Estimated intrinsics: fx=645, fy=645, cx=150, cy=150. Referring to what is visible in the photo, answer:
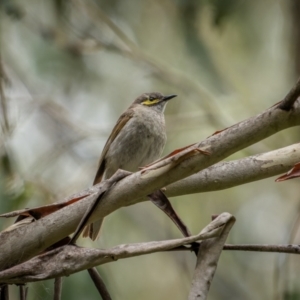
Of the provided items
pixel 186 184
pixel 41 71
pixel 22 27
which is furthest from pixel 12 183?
pixel 22 27

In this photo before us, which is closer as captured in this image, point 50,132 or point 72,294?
point 72,294

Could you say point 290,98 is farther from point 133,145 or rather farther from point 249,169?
point 133,145

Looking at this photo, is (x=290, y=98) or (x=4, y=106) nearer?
(x=290, y=98)

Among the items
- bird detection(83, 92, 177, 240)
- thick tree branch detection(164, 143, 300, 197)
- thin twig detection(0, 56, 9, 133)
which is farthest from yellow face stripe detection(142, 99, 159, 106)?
thick tree branch detection(164, 143, 300, 197)

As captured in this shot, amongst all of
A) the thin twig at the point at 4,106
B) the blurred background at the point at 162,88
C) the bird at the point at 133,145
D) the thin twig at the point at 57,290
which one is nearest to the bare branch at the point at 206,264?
the thin twig at the point at 57,290

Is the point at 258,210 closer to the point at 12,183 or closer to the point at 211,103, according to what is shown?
the point at 211,103

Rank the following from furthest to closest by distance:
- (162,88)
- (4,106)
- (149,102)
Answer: (162,88), (149,102), (4,106)

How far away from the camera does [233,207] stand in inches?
204

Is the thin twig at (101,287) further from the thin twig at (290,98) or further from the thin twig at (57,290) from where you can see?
the thin twig at (290,98)

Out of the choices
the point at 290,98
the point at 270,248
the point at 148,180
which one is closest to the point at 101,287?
the point at 148,180

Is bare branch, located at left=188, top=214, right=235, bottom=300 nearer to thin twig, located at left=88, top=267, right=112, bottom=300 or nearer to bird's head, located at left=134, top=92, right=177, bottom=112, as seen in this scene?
thin twig, located at left=88, top=267, right=112, bottom=300

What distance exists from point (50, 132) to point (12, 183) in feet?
6.92

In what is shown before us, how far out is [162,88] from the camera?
218 inches

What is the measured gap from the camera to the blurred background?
178 inches
